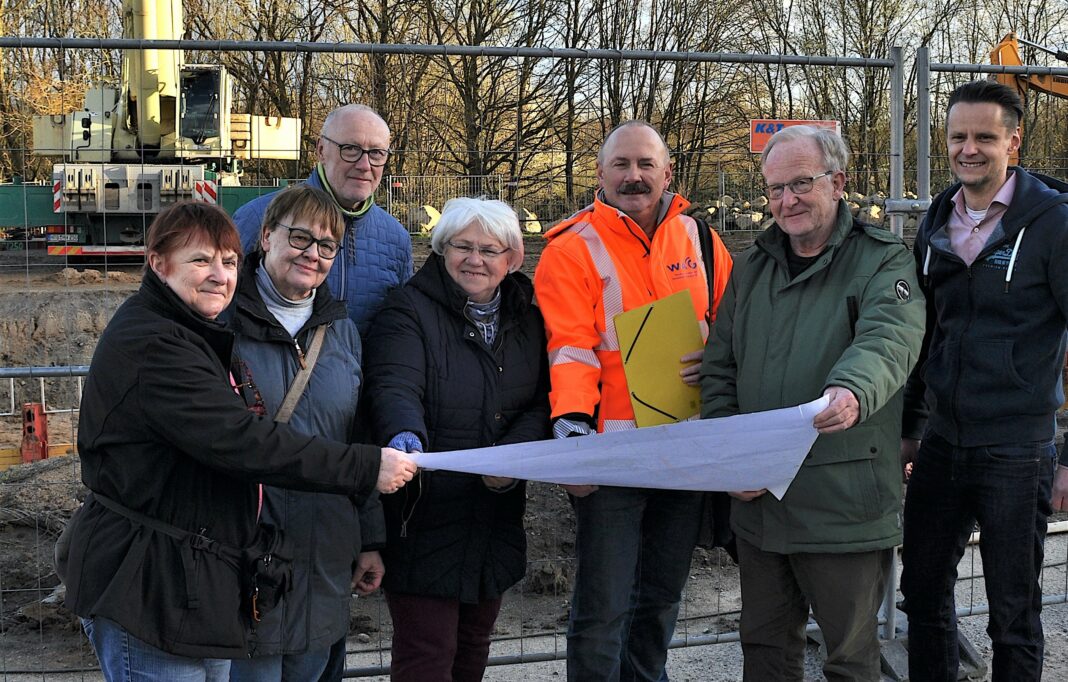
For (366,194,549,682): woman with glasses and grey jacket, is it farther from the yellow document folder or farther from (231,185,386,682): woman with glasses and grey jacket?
the yellow document folder

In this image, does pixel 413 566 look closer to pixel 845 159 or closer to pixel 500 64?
pixel 845 159

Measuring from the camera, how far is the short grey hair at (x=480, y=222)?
11.0ft

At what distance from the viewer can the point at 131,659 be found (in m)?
2.58

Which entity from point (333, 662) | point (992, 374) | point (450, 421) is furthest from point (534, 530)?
point (992, 374)

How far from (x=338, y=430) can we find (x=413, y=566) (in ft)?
1.72

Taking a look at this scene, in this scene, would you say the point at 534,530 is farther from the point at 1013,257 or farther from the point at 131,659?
the point at 131,659

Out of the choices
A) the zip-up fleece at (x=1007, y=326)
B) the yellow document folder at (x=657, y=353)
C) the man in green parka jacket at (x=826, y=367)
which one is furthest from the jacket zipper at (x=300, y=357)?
the zip-up fleece at (x=1007, y=326)

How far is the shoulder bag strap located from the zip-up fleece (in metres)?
2.04

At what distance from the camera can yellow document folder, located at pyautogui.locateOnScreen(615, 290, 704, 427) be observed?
3.48m

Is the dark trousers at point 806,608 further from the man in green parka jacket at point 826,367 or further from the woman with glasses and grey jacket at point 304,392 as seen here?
the woman with glasses and grey jacket at point 304,392

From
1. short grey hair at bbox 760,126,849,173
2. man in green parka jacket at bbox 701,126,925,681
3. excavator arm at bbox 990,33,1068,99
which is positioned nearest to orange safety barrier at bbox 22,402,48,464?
man in green parka jacket at bbox 701,126,925,681

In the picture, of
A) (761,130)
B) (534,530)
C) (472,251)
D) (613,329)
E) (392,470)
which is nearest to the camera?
(392,470)

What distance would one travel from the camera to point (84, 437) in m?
2.57

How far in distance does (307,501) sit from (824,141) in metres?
1.88
